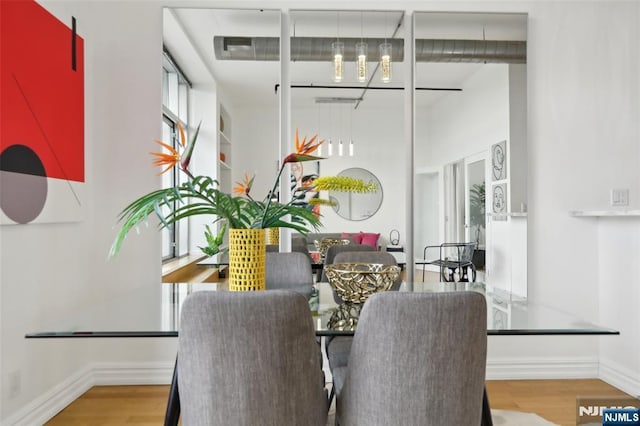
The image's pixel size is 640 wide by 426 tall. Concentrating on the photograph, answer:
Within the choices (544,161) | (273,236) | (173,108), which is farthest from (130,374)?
(544,161)

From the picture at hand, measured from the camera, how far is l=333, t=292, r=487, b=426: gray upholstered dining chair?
1.19 meters

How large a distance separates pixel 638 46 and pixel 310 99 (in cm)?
235

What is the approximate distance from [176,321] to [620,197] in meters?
3.08

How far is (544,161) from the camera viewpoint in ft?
10.1

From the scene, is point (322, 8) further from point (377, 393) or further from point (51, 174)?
point (377, 393)

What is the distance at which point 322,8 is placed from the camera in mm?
3033

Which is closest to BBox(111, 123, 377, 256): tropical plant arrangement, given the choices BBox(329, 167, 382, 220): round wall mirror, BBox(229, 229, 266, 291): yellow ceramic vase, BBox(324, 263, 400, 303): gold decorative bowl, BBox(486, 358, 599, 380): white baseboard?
BBox(229, 229, 266, 291): yellow ceramic vase

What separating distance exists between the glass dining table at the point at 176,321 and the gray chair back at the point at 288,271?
→ 33 cm

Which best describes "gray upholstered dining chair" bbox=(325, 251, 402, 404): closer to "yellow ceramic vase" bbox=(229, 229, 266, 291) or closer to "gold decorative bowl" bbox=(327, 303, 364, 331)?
"gold decorative bowl" bbox=(327, 303, 364, 331)

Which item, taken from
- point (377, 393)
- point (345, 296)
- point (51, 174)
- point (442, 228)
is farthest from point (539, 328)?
point (51, 174)

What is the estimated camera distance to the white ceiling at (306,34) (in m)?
3.01

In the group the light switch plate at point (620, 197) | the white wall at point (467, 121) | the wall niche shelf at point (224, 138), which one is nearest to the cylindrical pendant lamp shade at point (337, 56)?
the white wall at point (467, 121)

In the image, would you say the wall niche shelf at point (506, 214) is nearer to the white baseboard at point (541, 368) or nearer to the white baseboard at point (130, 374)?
the white baseboard at point (541, 368)

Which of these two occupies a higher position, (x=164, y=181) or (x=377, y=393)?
(x=164, y=181)
